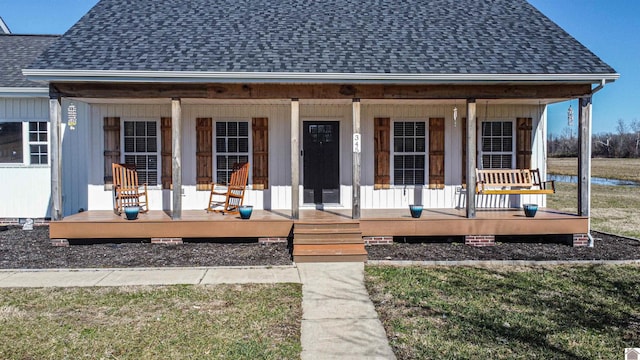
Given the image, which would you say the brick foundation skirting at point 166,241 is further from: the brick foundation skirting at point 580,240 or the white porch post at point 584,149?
the white porch post at point 584,149

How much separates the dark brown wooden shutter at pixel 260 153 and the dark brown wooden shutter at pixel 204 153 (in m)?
0.88

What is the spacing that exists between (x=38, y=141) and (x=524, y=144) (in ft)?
33.5

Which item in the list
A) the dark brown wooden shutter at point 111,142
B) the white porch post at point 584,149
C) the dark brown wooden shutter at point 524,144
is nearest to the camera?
the white porch post at point 584,149

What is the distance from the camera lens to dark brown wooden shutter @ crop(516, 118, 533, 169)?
9.63 meters

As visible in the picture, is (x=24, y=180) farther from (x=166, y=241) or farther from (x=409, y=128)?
(x=409, y=128)

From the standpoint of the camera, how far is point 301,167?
9.57m

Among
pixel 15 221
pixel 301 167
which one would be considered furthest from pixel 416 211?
pixel 15 221

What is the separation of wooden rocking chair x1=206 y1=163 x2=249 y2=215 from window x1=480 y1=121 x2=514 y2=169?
492cm

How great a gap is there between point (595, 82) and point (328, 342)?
676cm

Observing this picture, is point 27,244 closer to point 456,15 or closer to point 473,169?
point 473,169

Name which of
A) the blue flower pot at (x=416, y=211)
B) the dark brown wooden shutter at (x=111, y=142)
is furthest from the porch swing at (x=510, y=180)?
the dark brown wooden shutter at (x=111, y=142)

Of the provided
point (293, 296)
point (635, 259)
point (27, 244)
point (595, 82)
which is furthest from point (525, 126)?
point (27, 244)

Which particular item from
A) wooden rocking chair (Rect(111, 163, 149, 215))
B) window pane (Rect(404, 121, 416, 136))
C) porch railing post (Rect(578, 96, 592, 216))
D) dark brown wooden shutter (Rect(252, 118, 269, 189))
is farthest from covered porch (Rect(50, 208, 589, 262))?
window pane (Rect(404, 121, 416, 136))

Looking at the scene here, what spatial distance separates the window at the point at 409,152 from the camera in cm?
966
